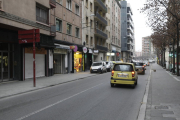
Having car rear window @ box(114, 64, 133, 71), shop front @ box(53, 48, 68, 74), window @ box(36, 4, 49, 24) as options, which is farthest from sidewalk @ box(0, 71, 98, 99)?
shop front @ box(53, 48, 68, 74)

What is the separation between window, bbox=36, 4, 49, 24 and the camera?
57.4 feet

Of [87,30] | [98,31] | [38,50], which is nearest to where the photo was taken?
[38,50]

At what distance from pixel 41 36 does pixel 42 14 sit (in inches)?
99.0

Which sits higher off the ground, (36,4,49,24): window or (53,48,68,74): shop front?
(36,4,49,24): window

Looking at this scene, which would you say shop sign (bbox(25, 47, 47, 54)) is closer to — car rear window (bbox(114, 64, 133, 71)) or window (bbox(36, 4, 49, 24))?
window (bbox(36, 4, 49, 24))

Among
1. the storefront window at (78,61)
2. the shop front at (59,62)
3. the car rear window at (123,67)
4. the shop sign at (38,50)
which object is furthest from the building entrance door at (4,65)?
the storefront window at (78,61)

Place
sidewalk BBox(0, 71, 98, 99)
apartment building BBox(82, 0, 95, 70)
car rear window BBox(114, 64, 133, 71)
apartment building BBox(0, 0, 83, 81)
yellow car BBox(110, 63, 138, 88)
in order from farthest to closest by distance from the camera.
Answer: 1. apartment building BBox(82, 0, 95, 70)
2. apartment building BBox(0, 0, 83, 81)
3. car rear window BBox(114, 64, 133, 71)
4. yellow car BBox(110, 63, 138, 88)
5. sidewalk BBox(0, 71, 98, 99)

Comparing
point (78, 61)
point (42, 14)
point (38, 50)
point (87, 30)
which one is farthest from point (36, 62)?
point (87, 30)

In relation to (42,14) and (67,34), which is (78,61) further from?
(42,14)

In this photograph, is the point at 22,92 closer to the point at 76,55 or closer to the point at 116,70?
the point at 116,70

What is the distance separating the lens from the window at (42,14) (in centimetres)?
1750

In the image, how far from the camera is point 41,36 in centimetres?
1733

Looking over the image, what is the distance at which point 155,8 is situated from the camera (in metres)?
16.9

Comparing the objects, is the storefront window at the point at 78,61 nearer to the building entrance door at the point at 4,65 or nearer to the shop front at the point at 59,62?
the shop front at the point at 59,62
